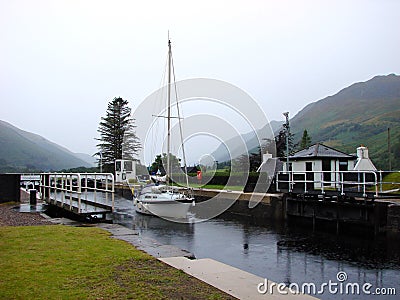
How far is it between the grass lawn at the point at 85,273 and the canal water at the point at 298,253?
326cm

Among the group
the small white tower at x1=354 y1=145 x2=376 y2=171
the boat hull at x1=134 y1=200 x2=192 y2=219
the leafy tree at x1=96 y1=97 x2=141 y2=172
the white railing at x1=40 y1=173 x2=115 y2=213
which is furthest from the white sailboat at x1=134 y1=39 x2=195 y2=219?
the leafy tree at x1=96 y1=97 x2=141 y2=172

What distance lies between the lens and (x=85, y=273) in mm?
7453

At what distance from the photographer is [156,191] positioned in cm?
2394

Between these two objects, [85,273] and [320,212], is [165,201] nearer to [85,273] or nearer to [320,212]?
[320,212]

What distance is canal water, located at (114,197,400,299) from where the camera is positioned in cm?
998

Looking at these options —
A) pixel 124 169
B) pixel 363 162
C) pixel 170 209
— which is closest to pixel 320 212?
pixel 170 209

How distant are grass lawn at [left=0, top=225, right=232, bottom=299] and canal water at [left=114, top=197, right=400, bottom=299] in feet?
10.7

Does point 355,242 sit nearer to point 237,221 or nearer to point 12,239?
point 237,221

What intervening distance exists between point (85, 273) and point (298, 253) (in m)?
8.11

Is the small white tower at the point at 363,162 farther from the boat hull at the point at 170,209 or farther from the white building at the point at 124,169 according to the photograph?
the white building at the point at 124,169

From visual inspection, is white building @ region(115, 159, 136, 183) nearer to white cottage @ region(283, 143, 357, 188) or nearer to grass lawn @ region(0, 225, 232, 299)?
white cottage @ region(283, 143, 357, 188)

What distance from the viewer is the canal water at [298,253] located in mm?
9984

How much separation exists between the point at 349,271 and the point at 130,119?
6798cm

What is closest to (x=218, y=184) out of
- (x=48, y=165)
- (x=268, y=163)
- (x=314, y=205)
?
(x=268, y=163)
